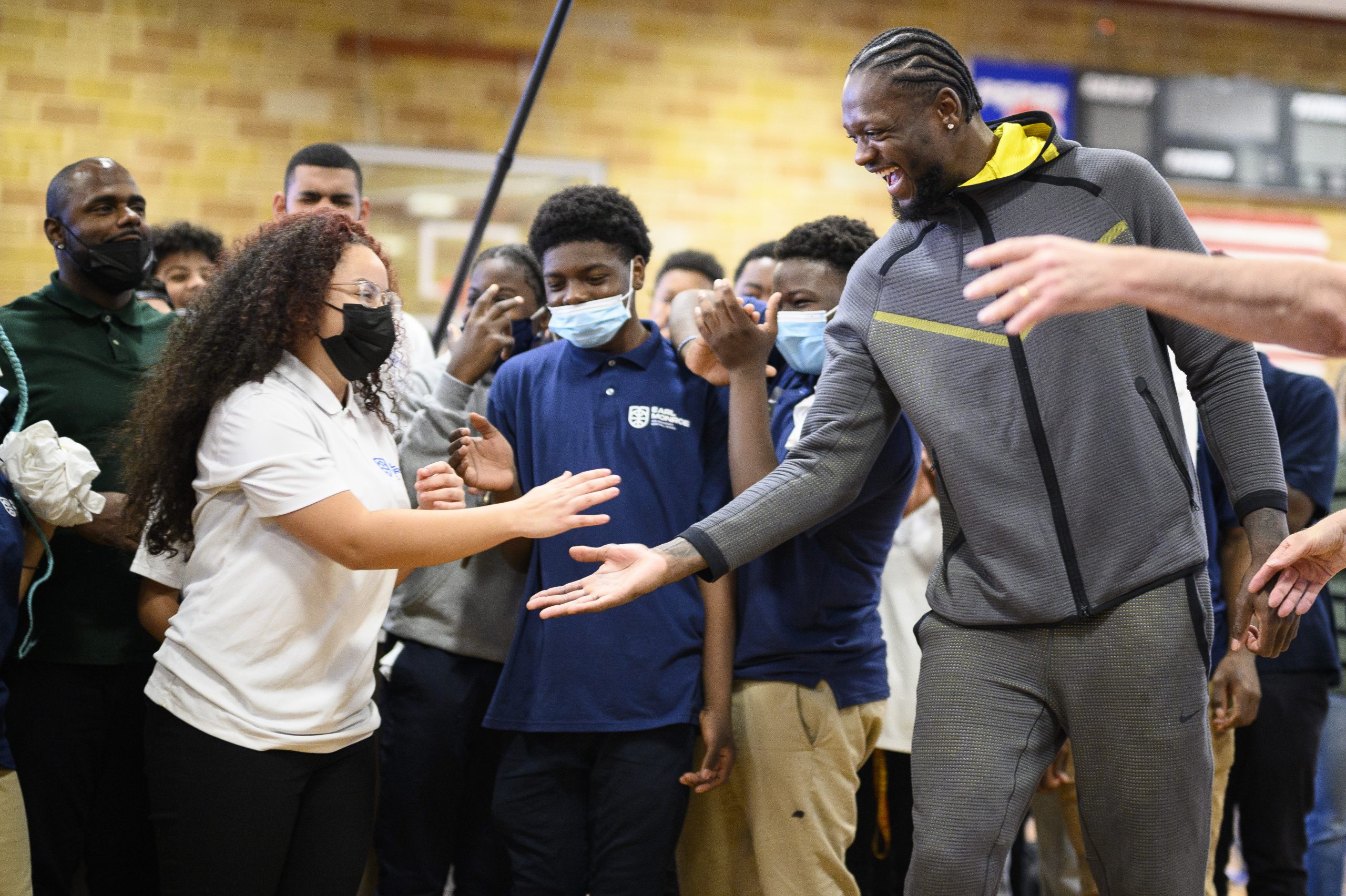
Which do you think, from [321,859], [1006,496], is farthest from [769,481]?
[321,859]

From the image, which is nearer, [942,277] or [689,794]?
[942,277]

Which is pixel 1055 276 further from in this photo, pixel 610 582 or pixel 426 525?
pixel 426 525

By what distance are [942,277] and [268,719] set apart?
1.36 metres

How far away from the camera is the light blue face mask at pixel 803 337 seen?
8.66 ft

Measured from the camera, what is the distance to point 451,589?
2682mm

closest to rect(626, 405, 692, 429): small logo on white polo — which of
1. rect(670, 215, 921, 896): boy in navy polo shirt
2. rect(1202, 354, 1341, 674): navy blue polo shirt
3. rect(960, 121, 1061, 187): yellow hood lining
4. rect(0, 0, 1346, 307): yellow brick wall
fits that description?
rect(670, 215, 921, 896): boy in navy polo shirt

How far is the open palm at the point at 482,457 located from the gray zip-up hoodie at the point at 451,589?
235 mm

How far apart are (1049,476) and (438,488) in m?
1.09

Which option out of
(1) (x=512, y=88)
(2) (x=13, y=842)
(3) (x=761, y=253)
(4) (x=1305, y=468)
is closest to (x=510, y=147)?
(3) (x=761, y=253)

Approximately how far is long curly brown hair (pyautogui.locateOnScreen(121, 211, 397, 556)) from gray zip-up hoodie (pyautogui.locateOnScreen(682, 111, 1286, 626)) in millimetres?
821

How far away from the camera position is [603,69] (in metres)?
6.14

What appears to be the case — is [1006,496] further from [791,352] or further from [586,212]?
[586,212]

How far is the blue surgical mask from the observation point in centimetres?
264

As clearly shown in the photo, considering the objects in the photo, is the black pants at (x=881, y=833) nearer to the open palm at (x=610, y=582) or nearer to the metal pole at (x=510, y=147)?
the open palm at (x=610, y=582)
